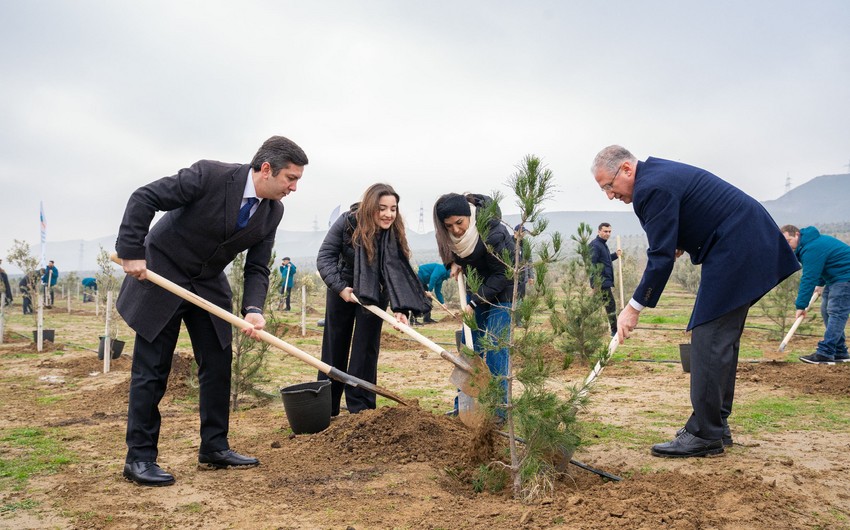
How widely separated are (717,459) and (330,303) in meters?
3.08

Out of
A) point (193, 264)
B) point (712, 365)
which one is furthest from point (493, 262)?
point (193, 264)

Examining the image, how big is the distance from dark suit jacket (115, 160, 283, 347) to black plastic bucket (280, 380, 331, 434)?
783 millimetres

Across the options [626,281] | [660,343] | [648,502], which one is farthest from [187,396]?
[626,281]

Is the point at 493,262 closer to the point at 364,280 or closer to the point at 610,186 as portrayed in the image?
the point at 364,280

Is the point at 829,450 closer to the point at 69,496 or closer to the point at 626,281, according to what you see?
the point at 69,496

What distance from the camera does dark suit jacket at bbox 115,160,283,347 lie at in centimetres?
342

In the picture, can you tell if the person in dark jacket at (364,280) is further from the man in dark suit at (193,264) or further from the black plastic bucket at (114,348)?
the black plastic bucket at (114,348)

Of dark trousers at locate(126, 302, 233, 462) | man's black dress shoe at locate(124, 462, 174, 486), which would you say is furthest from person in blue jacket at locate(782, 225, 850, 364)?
man's black dress shoe at locate(124, 462, 174, 486)

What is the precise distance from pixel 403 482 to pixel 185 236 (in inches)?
78.3

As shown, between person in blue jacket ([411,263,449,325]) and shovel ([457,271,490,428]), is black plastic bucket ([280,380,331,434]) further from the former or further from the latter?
person in blue jacket ([411,263,449,325])

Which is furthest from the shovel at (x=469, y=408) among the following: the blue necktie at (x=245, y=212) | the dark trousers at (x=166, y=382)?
the dark trousers at (x=166, y=382)

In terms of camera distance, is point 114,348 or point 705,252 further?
point 114,348

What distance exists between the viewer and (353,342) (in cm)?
495

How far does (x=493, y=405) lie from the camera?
326cm
